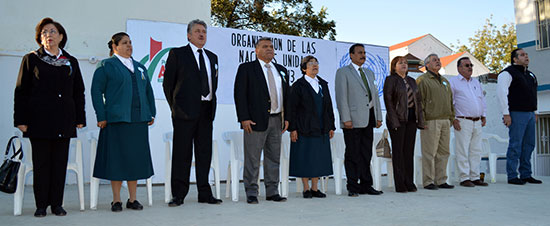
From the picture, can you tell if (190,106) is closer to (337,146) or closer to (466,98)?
(337,146)

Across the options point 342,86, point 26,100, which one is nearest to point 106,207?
point 26,100

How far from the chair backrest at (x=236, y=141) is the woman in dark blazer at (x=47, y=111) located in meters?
1.53

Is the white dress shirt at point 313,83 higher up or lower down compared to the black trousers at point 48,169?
higher up

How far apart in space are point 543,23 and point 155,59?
8131 mm

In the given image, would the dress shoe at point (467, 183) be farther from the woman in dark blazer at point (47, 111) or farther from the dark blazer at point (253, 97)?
the woman in dark blazer at point (47, 111)

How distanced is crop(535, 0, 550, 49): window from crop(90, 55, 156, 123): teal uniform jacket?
9313 millimetres

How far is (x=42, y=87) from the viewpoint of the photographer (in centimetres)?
360

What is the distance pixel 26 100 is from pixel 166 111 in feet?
10.9

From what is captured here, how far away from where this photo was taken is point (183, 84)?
13.7 feet

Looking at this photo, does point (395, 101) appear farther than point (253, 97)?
Yes

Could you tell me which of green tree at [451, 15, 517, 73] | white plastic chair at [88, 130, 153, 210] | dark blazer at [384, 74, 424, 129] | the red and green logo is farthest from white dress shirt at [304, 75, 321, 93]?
green tree at [451, 15, 517, 73]

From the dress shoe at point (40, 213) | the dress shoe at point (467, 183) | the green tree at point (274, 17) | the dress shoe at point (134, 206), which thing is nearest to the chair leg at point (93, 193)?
the dress shoe at point (134, 206)

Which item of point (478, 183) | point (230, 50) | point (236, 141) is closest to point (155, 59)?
point (230, 50)

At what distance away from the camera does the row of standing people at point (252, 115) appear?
366 cm
